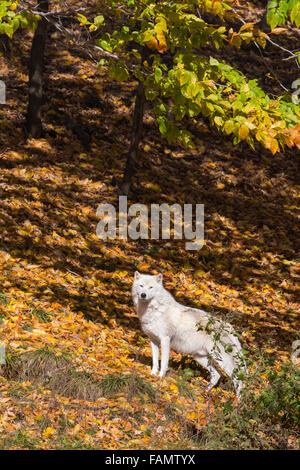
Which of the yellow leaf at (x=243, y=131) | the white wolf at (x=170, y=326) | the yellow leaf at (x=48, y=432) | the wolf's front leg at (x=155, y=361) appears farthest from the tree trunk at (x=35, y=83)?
the yellow leaf at (x=48, y=432)

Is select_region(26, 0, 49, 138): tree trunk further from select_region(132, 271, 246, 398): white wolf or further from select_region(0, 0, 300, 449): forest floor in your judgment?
select_region(132, 271, 246, 398): white wolf

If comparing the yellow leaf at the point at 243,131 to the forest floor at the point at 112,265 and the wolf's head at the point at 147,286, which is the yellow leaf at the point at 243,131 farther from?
the wolf's head at the point at 147,286

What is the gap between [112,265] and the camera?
384 inches

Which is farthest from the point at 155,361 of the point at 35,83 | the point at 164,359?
the point at 35,83

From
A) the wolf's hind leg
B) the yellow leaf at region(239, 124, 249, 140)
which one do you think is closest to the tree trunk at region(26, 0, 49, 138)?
the wolf's hind leg

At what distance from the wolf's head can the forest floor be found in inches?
33.7

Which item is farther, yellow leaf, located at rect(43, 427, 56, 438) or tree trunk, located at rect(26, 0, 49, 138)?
tree trunk, located at rect(26, 0, 49, 138)

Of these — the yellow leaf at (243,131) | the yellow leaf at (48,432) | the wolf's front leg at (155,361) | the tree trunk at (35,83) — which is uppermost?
the tree trunk at (35,83)

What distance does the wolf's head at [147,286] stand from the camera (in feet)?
22.3

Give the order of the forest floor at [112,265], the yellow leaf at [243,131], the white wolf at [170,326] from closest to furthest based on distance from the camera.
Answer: the yellow leaf at [243,131]
the forest floor at [112,265]
the white wolf at [170,326]

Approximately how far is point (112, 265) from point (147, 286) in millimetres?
2997

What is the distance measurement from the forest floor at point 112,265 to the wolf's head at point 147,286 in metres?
0.86

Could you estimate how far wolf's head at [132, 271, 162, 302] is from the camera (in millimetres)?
6785

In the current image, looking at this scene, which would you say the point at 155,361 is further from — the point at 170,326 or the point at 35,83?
the point at 35,83
